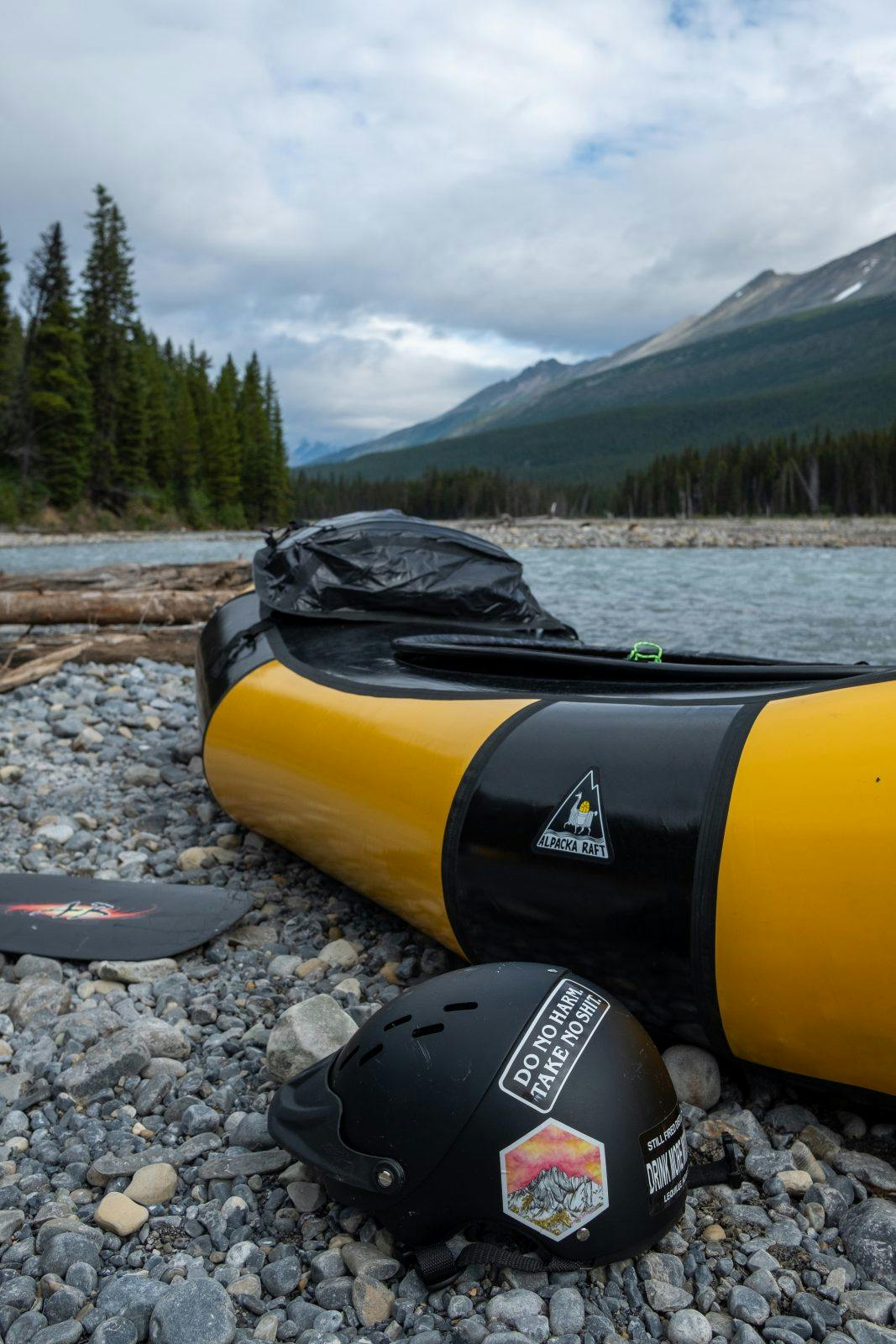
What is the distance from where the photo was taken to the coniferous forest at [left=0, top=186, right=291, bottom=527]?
42312 millimetres

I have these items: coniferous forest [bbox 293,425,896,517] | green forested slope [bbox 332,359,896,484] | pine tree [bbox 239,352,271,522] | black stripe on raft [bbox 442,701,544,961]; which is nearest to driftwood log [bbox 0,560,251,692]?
black stripe on raft [bbox 442,701,544,961]

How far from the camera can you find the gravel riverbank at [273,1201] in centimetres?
175

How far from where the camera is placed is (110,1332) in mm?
1693

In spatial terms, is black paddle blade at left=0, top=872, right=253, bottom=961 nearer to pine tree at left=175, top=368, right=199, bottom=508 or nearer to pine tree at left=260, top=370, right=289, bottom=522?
pine tree at left=175, top=368, right=199, bottom=508

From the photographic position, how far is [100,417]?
46844 mm

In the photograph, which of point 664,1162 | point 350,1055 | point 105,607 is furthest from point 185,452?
point 664,1162

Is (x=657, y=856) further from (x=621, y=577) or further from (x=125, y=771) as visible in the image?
(x=621, y=577)

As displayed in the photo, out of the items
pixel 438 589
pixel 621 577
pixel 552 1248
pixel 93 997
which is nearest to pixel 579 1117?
pixel 552 1248

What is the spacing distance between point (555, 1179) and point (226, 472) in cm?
5879

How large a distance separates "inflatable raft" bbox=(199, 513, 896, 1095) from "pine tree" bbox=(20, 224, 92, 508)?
142 ft

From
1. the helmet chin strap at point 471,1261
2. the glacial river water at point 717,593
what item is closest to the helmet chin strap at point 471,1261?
the helmet chin strap at point 471,1261

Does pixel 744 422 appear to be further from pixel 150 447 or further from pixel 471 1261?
pixel 471 1261

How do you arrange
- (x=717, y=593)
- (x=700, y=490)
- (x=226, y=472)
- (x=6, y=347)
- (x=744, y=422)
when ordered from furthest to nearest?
(x=744, y=422)
(x=700, y=490)
(x=226, y=472)
(x=6, y=347)
(x=717, y=593)

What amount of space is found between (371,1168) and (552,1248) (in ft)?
1.23
